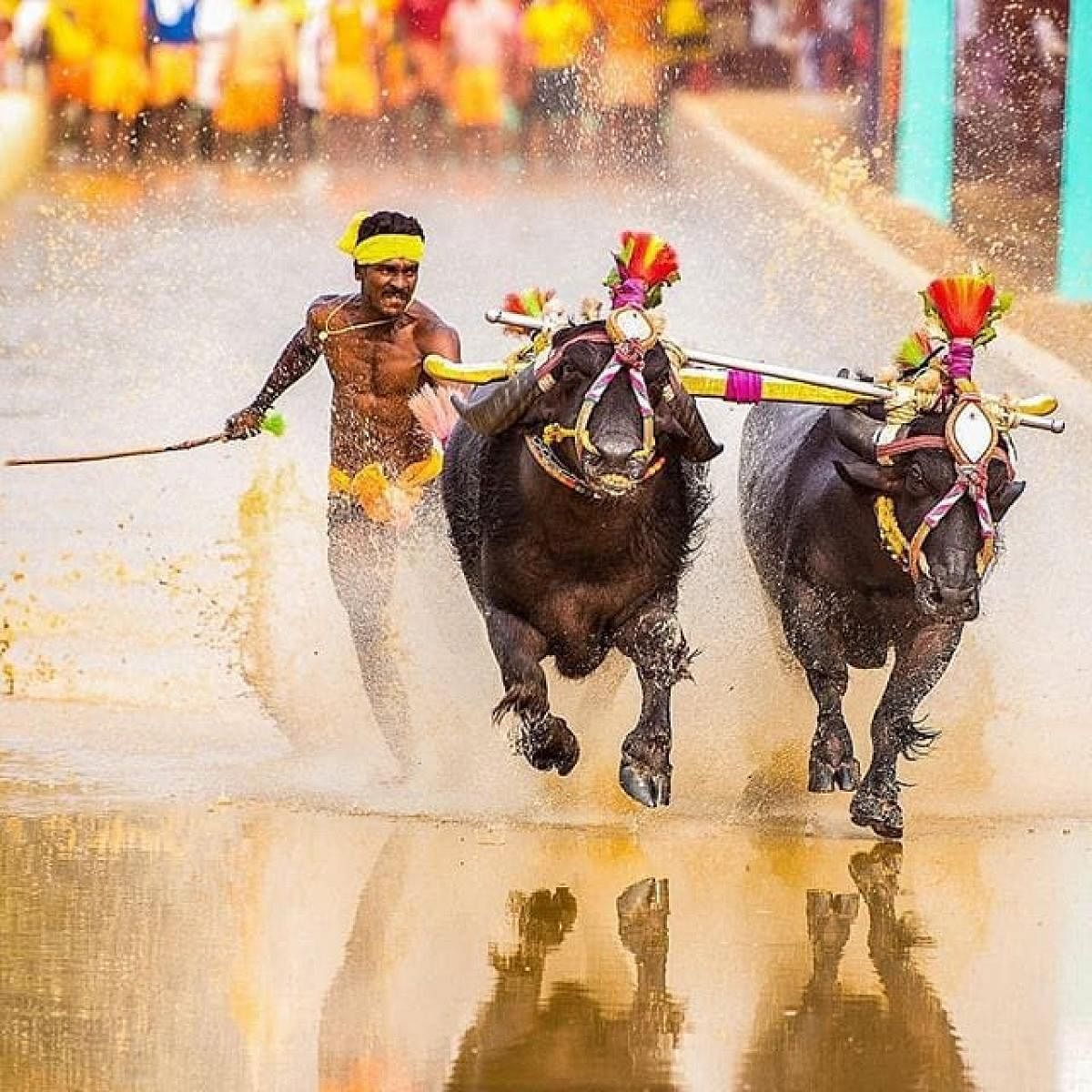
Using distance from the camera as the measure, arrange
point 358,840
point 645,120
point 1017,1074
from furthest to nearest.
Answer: point 645,120 < point 358,840 < point 1017,1074

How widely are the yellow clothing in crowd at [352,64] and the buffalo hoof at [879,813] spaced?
50.8 feet

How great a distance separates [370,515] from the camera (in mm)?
10359

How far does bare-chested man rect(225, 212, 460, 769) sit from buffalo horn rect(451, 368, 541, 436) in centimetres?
111

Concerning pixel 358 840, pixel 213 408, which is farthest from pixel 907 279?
pixel 358 840

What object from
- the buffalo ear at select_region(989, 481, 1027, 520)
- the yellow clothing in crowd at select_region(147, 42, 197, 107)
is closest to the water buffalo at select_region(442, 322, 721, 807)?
the buffalo ear at select_region(989, 481, 1027, 520)

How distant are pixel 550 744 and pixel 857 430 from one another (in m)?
1.24

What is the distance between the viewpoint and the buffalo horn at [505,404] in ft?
29.3

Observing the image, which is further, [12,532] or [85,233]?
[85,233]

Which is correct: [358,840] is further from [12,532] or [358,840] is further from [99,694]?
[12,532]

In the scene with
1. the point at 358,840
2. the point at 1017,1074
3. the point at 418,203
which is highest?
the point at 418,203

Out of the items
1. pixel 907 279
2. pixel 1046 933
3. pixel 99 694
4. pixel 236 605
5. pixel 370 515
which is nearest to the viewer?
pixel 1046 933

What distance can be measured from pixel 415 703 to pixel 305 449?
2922 millimetres

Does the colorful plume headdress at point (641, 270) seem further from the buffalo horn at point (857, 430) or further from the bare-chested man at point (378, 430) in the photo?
the bare-chested man at point (378, 430)

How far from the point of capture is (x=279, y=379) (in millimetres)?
10562
